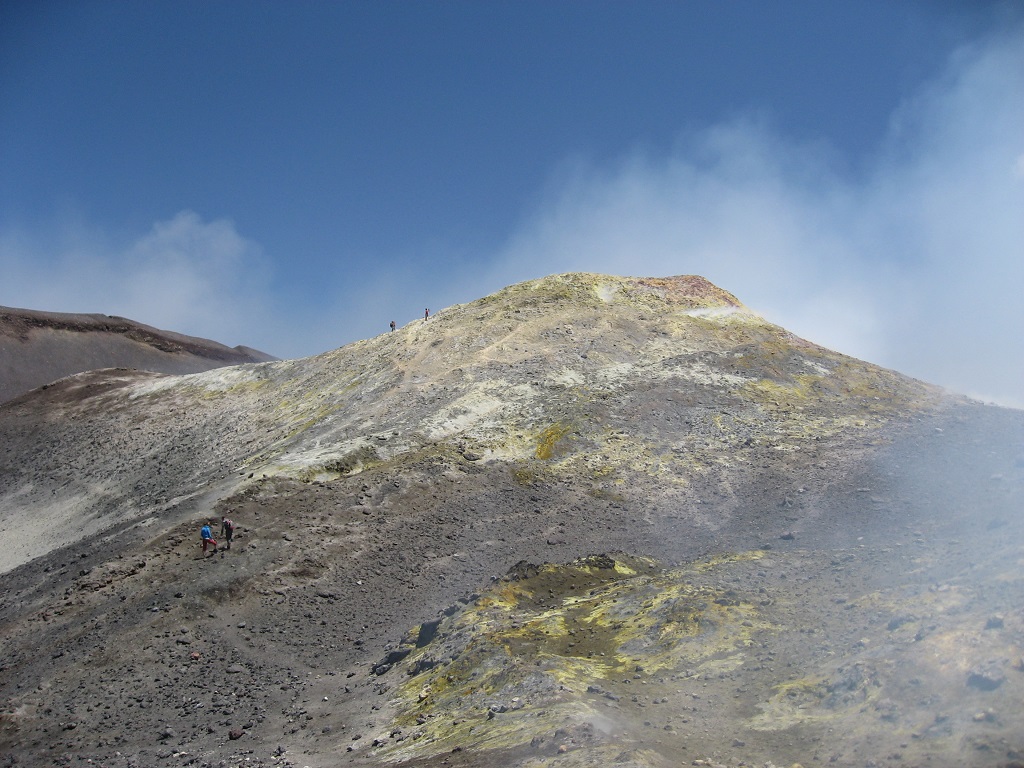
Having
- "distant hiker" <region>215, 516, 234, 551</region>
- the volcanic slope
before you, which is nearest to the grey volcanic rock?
the volcanic slope

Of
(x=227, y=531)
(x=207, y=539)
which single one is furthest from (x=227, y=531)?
(x=207, y=539)

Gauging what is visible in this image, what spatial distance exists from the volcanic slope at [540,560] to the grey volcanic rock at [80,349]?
129 feet

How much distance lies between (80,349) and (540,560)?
7304 cm

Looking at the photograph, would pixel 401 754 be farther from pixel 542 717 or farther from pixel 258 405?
pixel 258 405

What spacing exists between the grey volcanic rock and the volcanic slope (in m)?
39.3

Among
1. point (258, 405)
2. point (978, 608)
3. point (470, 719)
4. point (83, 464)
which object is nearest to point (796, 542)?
point (978, 608)

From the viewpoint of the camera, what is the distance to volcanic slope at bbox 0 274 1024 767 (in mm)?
13117

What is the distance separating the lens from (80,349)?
83.0m

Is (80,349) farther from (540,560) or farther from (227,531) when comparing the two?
(540,560)

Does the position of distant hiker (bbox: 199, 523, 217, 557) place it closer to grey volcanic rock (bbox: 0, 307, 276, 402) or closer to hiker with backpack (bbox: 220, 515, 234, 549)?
hiker with backpack (bbox: 220, 515, 234, 549)

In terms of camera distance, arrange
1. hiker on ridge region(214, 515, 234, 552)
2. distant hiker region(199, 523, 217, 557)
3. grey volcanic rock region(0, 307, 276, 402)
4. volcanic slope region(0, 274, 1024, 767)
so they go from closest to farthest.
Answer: volcanic slope region(0, 274, 1024, 767) → distant hiker region(199, 523, 217, 557) → hiker on ridge region(214, 515, 234, 552) → grey volcanic rock region(0, 307, 276, 402)

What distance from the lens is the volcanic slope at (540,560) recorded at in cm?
1312

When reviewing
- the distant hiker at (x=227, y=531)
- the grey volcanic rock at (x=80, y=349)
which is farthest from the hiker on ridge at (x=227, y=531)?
the grey volcanic rock at (x=80, y=349)

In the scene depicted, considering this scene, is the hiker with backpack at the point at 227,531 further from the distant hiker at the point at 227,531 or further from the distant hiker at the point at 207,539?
the distant hiker at the point at 207,539
